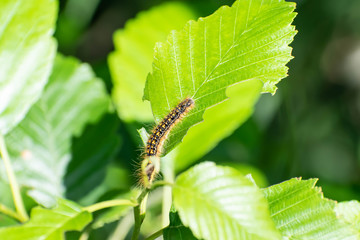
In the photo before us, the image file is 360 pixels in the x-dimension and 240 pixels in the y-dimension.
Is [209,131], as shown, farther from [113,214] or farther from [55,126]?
[55,126]

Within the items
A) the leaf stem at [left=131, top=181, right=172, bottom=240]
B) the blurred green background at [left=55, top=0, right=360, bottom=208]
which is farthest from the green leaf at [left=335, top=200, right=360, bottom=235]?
the blurred green background at [left=55, top=0, right=360, bottom=208]

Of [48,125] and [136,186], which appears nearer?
[136,186]

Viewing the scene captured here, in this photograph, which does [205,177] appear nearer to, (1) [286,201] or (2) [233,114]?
(1) [286,201]

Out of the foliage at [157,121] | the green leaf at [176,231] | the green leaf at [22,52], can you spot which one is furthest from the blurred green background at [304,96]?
the green leaf at [176,231]

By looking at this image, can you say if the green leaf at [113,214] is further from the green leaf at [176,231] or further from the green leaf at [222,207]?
the green leaf at [222,207]

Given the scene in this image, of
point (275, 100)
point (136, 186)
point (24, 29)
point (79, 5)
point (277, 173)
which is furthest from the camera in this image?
point (275, 100)

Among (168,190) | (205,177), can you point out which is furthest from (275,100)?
(205,177)
